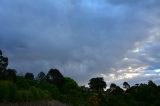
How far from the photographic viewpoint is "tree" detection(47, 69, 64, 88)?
105312 millimetres

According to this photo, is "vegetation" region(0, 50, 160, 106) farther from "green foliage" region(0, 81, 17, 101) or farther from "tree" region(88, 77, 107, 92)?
"tree" region(88, 77, 107, 92)

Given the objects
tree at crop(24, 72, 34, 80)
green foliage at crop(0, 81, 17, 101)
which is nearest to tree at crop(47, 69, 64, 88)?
tree at crop(24, 72, 34, 80)

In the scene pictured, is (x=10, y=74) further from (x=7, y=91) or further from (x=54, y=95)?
(x=7, y=91)

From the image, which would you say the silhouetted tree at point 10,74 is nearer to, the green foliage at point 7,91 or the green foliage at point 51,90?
the green foliage at point 51,90

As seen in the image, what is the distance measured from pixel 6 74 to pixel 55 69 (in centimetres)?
3383

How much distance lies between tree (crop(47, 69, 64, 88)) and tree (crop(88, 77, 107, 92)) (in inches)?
326

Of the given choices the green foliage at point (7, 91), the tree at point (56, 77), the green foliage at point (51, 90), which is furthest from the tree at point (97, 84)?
the green foliage at point (7, 91)

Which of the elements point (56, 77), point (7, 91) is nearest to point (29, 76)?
point (56, 77)

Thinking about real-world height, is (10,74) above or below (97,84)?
below

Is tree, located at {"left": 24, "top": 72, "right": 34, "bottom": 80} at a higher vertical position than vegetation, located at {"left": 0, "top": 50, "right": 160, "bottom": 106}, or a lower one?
higher

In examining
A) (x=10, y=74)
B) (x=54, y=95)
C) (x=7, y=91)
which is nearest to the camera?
(x=7, y=91)

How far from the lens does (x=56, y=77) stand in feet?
351

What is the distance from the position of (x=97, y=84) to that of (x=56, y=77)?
1189 cm

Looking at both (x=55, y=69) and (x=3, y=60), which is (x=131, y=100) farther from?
(x=55, y=69)
